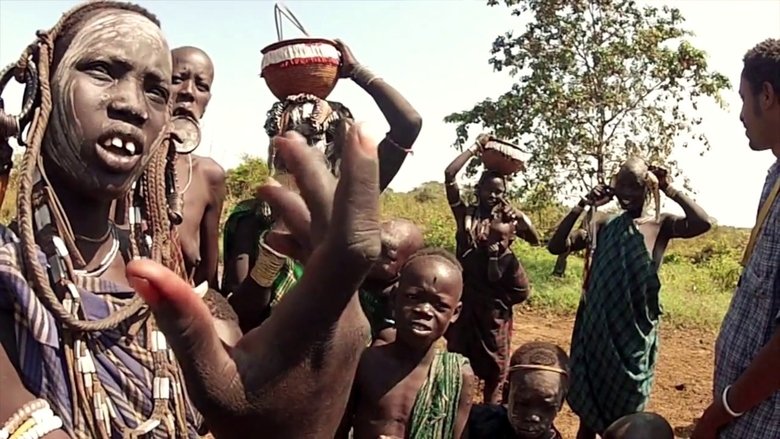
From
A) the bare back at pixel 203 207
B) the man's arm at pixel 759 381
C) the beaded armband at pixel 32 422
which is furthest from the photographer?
the bare back at pixel 203 207

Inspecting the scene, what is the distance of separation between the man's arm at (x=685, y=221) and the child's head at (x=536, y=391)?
6.10 feet

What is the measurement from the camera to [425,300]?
238 cm

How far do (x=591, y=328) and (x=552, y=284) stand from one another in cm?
679

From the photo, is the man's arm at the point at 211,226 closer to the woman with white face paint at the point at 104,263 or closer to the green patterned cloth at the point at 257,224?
the green patterned cloth at the point at 257,224

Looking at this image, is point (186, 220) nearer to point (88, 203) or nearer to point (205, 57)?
point (205, 57)

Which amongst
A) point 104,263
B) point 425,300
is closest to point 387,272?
point 425,300

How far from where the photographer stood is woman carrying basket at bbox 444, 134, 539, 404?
459cm

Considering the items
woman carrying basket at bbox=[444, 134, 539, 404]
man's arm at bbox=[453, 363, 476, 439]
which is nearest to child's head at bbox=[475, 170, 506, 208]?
woman carrying basket at bbox=[444, 134, 539, 404]

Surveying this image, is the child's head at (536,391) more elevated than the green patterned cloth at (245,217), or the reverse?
the green patterned cloth at (245,217)

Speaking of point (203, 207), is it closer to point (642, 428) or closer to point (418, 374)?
point (418, 374)

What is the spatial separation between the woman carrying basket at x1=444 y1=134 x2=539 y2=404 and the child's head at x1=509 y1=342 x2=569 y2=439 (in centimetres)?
198

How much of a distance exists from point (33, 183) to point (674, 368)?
23.1 feet

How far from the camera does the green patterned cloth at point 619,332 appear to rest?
153 inches

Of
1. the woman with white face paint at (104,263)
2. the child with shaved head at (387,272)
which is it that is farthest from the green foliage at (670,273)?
the woman with white face paint at (104,263)
